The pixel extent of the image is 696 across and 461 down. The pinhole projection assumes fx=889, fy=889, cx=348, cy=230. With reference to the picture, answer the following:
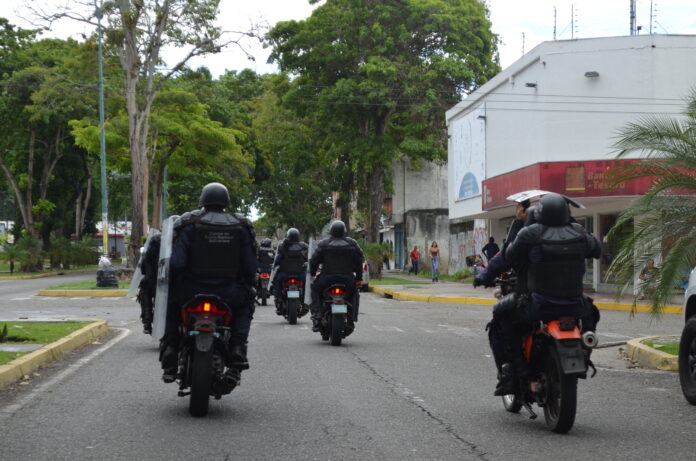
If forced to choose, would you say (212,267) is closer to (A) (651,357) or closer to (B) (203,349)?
→ (B) (203,349)

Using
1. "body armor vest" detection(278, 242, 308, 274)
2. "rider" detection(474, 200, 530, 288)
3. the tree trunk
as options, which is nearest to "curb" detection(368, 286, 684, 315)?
"body armor vest" detection(278, 242, 308, 274)

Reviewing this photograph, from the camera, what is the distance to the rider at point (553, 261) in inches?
252

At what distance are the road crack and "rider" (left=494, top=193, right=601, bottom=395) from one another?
1004mm

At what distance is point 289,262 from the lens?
1656 cm

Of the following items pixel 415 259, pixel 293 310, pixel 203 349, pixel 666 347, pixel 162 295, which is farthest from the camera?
pixel 415 259

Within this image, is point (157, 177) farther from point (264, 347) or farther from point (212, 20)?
point (264, 347)

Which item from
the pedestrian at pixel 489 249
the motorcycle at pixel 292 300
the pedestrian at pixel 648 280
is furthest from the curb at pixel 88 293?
the pedestrian at pixel 648 280

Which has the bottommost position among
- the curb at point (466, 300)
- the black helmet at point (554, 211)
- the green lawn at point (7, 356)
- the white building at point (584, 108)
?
the green lawn at point (7, 356)

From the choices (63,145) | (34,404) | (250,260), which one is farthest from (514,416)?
(63,145)

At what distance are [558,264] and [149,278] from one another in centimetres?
582

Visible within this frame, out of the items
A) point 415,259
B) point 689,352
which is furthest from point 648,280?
point 415,259

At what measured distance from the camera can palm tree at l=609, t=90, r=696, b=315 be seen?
11.3 meters

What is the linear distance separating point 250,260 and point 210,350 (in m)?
0.89

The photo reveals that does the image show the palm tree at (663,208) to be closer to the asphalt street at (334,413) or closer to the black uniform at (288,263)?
the asphalt street at (334,413)
